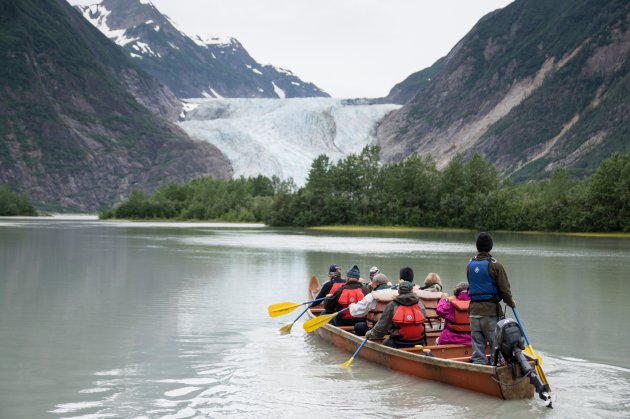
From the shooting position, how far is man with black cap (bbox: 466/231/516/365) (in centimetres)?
1112

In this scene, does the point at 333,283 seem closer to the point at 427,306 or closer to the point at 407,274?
the point at 427,306

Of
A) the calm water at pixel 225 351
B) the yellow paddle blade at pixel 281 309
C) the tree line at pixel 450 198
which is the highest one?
the tree line at pixel 450 198

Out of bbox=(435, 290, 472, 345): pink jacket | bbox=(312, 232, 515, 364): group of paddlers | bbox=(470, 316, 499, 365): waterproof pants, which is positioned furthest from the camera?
bbox=(435, 290, 472, 345): pink jacket

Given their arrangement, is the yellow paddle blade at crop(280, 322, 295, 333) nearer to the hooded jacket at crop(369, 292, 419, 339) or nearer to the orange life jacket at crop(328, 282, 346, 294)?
the orange life jacket at crop(328, 282, 346, 294)

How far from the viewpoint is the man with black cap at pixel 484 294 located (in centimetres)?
1112

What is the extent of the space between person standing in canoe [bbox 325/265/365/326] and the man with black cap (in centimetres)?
428

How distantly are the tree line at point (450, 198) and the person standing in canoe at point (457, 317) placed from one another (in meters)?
63.6

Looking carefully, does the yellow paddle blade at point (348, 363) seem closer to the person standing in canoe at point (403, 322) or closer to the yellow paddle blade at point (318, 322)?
the person standing in canoe at point (403, 322)

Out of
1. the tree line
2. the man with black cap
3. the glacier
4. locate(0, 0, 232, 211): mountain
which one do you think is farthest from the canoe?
locate(0, 0, 232, 211): mountain

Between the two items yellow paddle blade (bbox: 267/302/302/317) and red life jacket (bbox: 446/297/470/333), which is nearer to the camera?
red life jacket (bbox: 446/297/470/333)

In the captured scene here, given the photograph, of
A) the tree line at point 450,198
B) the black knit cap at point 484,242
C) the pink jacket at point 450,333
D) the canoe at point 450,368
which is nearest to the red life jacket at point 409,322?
the canoe at point 450,368

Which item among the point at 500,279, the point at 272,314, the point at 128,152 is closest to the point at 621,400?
the point at 500,279

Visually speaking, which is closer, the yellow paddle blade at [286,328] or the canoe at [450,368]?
the canoe at [450,368]

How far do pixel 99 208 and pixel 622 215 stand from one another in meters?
140
